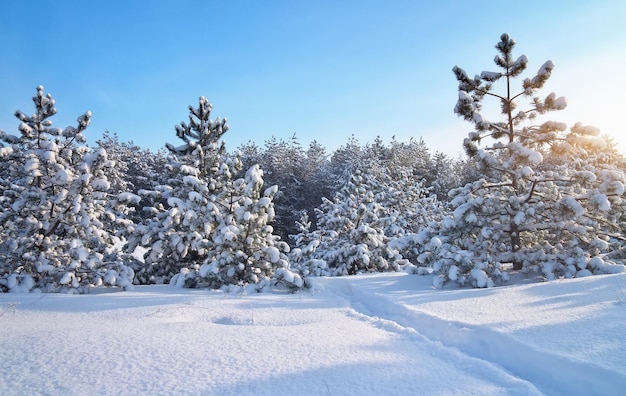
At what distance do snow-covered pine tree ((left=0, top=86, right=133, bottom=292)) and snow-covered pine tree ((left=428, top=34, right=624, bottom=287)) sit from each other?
8550 millimetres

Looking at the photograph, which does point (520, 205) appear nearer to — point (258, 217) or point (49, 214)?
point (258, 217)

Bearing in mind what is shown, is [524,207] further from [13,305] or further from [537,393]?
[13,305]

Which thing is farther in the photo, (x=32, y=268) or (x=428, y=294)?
(x=32, y=268)

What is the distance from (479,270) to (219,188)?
27.3 ft

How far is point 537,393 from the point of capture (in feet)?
10.5

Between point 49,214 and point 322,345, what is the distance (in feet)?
26.1

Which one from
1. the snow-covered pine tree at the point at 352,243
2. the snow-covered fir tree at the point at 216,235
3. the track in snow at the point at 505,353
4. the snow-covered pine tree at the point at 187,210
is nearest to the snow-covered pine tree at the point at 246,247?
the snow-covered fir tree at the point at 216,235

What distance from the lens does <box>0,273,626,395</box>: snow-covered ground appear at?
10.6ft

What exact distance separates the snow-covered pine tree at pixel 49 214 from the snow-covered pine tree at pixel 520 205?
337 inches

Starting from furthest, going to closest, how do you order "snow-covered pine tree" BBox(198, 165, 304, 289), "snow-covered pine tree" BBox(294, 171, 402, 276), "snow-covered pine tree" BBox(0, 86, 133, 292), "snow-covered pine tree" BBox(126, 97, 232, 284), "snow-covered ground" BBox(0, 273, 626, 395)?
"snow-covered pine tree" BBox(294, 171, 402, 276), "snow-covered pine tree" BBox(126, 97, 232, 284), "snow-covered pine tree" BBox(198, 165, 304, 289), "snow-covered pine tree" BBox(0, 86, 133, 292), "snow-covered ground" BBox(0, 273, 626, 395)

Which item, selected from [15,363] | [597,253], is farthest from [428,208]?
[15,363]

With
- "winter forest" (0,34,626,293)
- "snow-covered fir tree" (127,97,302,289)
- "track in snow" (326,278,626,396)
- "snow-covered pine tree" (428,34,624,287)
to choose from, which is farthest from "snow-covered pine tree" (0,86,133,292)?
"snow-covered pine tree" (428,34,624,287)

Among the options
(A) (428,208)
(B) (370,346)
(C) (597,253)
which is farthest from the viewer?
(A) (428,208)

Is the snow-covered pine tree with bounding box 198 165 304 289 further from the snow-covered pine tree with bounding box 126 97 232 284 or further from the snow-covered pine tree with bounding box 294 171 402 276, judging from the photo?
the snow-covered pine tree with bounding box 294 171 402 276
